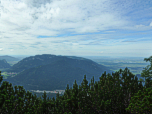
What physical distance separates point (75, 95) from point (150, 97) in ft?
37.3

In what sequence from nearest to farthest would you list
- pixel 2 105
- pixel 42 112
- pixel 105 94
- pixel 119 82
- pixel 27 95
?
1. pixel 2 105
2. pixel 27 95
3. pixel 42 112
4. pixel 105 94
5. pixel 119 82

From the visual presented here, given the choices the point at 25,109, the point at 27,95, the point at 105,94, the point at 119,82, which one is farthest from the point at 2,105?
the point at 119,82

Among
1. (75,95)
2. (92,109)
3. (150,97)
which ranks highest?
(150,97)

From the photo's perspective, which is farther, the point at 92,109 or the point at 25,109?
the point at 92,109

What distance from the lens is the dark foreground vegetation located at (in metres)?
13.7

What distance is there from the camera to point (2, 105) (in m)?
12.8

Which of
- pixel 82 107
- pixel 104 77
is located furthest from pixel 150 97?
pixel 104 77

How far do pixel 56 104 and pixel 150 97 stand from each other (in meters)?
15.8

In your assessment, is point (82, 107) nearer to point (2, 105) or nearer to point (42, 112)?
point (42, 112)

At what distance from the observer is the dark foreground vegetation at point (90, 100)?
13688 mm

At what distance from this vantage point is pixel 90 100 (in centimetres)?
2058

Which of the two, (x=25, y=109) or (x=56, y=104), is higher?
(x=25, y=109)

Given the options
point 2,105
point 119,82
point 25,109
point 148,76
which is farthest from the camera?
point 148,76

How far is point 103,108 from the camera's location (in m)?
19.0
